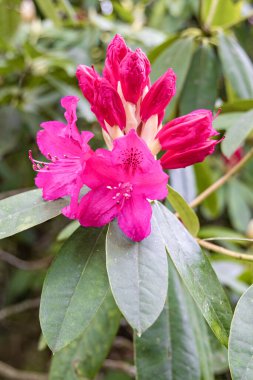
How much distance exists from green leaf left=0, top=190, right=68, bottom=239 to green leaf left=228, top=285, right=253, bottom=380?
0.32 m

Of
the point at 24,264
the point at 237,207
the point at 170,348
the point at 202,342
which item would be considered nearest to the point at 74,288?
the point at 170,348

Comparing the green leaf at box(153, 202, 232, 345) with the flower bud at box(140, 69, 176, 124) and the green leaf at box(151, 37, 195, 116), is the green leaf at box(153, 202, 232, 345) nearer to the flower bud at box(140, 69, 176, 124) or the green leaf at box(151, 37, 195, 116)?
the flower bud at box(140, 69, 176, 124)

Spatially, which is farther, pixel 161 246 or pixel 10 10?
pixel 10 10

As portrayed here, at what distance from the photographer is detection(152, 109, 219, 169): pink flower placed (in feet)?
2.67

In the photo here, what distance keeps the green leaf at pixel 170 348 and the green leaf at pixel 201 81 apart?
520mm

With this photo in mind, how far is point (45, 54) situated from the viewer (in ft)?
5.52

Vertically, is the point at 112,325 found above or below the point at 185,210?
below

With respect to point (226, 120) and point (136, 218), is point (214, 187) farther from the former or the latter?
point (136, 218)

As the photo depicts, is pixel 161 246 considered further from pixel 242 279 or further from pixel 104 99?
pixel 242 279

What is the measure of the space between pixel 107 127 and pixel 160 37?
1093mm

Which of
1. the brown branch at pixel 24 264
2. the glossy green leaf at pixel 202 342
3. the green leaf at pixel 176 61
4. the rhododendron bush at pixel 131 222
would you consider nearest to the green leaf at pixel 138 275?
the rhododendron bush at pixel 131 222

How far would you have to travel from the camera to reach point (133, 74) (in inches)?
31.6

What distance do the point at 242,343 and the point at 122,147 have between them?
0.32 metres

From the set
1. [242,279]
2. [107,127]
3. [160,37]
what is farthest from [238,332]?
[160,37]
